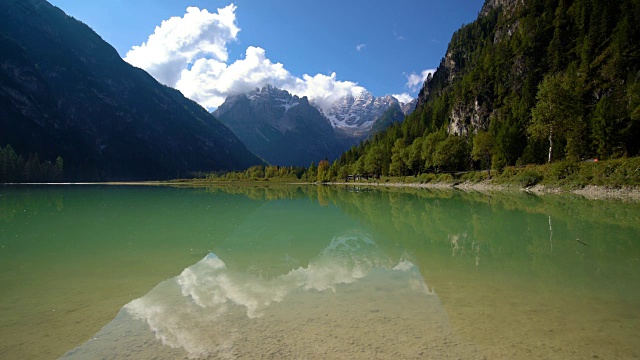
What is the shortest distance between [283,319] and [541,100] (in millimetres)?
73615

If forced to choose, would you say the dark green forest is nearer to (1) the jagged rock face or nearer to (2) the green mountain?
(2) the green mountain

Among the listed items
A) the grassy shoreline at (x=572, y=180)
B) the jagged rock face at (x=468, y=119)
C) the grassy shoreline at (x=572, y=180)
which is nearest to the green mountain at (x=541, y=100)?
the jagged rock face at (x=468, y=119)

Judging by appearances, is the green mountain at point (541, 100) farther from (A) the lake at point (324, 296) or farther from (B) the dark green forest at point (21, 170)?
(B) the dark green forest at point (21, 170)

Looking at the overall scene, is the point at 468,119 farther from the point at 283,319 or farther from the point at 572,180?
the point at 283,319

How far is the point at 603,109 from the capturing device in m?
58.7

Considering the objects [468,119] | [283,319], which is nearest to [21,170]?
[468,119]

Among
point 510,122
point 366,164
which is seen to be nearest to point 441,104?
point 366,164

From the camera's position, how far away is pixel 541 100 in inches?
2544

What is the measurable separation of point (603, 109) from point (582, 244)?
2336 inches

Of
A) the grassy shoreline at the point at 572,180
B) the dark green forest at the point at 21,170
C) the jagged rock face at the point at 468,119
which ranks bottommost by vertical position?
the dark green forest at the point at 21,170

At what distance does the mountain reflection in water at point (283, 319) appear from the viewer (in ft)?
19.9

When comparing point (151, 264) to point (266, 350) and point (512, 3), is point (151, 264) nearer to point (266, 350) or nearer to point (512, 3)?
point (266, 350)

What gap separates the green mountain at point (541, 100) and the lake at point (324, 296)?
54.4 m

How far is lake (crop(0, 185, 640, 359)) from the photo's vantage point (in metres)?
6.17
